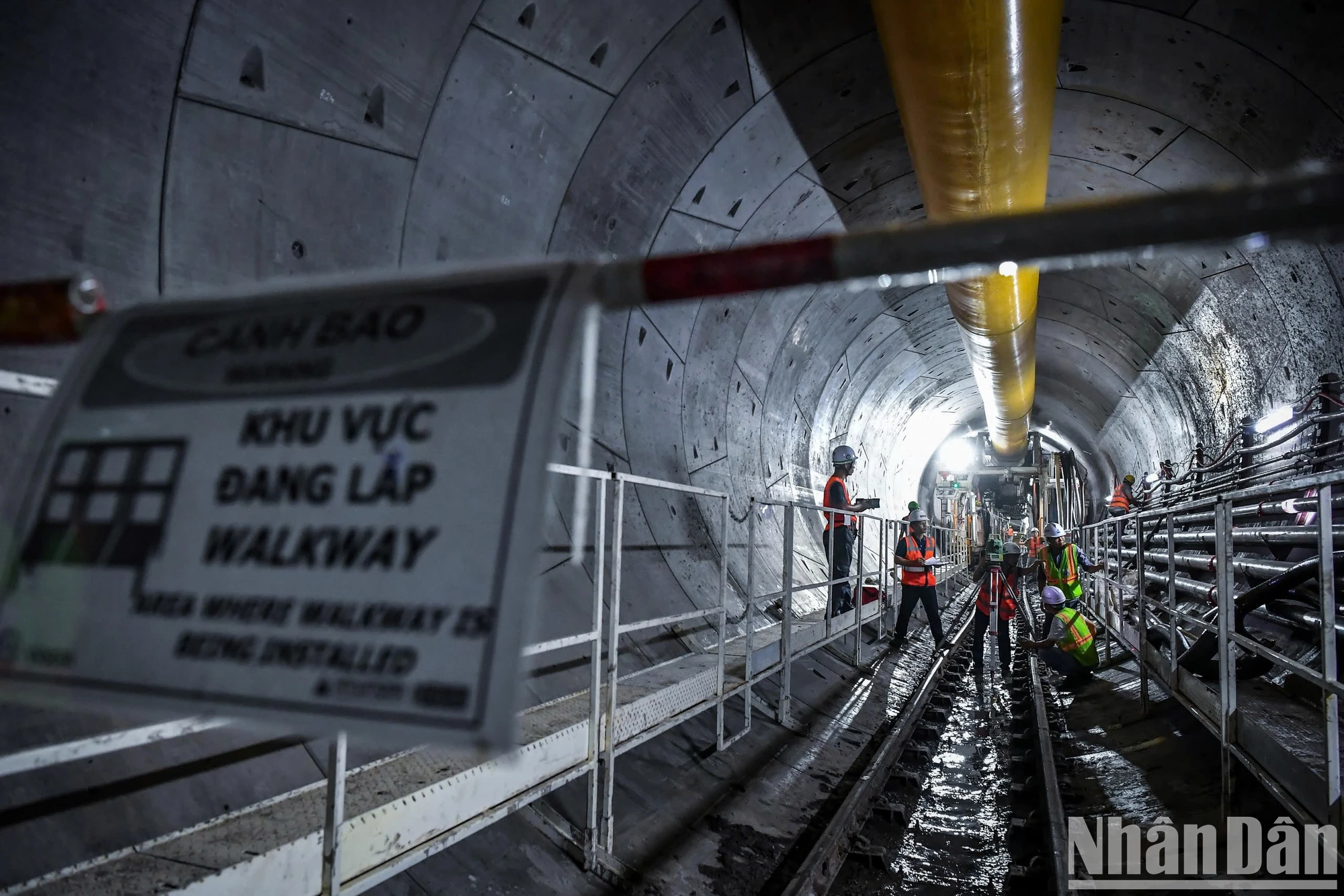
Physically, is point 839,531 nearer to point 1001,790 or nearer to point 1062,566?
point 1062,566

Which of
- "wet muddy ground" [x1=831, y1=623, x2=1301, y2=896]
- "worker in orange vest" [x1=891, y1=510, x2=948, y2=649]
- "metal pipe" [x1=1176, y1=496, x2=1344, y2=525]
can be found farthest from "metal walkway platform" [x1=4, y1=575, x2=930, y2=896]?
"worker in orange vest" [x1=891, y1=510, x2=948, y2=649]

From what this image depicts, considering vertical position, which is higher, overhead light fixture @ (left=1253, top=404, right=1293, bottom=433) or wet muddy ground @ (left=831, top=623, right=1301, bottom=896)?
overhead light fixture @ (left=1253, top=404, right=1293, bottom=433)

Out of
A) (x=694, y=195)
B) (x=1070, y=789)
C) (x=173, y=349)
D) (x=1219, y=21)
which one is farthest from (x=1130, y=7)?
(x=173, y=349)

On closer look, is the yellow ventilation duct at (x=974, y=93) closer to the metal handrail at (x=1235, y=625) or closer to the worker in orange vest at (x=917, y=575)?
the metal handrail at (x=1235, y=625)

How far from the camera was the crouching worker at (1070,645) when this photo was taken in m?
8.38

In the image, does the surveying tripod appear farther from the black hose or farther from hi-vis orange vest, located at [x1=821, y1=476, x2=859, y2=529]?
the black hose

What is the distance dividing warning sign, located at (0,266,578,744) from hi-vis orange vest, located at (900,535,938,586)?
30.8 ft

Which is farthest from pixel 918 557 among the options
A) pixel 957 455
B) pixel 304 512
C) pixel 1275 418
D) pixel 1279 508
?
pixel 957 455

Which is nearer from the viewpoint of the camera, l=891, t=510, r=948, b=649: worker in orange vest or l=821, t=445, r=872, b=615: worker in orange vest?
l=821, t=445, r=872, b=615: worker in orange vest

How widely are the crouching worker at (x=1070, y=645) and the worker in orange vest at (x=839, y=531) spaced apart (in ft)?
6.52

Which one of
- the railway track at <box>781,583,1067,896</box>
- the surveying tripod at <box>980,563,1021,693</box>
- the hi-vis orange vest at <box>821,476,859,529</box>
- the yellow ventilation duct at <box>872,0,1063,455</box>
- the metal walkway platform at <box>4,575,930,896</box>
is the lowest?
the railway track at <box>781,583,1067,896</box>

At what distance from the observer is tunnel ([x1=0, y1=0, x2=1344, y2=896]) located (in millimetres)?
2520

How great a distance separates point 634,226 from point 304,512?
4.87 meters

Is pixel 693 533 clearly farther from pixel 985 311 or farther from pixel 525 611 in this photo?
pixel 525 611
